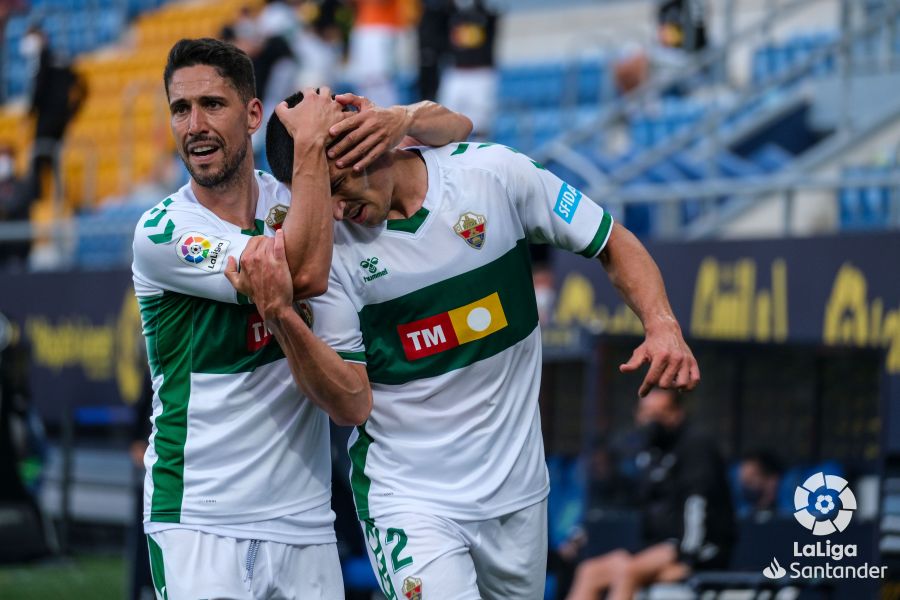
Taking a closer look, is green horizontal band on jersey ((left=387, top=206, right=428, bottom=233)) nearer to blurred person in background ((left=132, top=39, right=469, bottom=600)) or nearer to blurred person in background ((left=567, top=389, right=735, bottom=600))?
blurred person in background ((left=132, top=39, right=469, bottom=600))

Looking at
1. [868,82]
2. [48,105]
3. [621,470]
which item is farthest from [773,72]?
[48,105]

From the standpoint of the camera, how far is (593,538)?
23.7 feet

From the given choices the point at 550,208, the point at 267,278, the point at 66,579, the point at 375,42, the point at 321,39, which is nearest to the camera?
the point at 267,278

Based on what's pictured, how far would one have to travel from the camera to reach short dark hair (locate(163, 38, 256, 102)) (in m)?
4.41

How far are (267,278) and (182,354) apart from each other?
1.80ft

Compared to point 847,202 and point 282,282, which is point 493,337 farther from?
point 847,202

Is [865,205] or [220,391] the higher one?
[865,205]

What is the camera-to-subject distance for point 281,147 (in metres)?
4.26

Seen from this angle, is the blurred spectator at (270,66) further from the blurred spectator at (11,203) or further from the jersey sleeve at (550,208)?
the jersey sleeve at (550,208)

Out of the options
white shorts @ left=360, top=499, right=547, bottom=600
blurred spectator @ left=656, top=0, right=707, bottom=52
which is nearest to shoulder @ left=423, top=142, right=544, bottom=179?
white shorts @ left=360, top=499, right=547, bottom=600

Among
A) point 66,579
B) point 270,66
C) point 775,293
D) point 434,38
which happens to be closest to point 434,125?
point 775,293

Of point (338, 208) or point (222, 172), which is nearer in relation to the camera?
point (338, 208)

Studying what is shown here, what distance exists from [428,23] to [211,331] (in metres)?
11.8

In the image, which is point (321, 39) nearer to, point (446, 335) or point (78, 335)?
point (78, 335)
